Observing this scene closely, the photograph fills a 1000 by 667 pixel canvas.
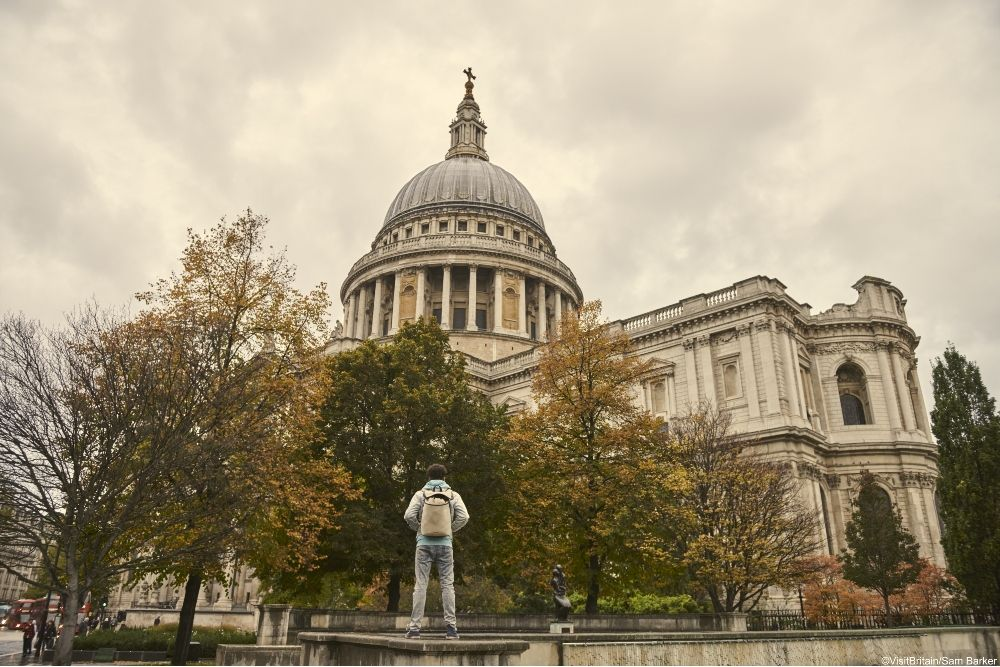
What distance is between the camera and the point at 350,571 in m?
22.5

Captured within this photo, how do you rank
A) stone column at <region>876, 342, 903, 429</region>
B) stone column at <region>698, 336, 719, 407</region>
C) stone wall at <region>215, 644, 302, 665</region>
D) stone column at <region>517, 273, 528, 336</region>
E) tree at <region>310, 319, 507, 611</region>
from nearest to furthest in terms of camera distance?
stone wall at <region>215, 644, 302, 665</region>
tree at <region>310, 319, 507, 611</region>
stone column at <region>698, 336, 719, 407</region>
stone column at <region>876, 342, 903, 429</region>
stone column at <region>517, 273, 528, 336</region>

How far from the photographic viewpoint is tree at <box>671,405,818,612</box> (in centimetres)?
2322

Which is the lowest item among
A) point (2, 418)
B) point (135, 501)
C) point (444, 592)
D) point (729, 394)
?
point (444, 592)

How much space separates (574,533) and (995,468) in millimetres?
12301

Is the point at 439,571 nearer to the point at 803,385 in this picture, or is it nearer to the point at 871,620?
the point at 871,620

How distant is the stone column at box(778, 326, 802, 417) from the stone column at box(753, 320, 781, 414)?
0.81m

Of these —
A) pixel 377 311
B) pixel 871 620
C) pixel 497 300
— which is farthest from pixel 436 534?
pixel 377 311

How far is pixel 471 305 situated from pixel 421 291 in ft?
16.1

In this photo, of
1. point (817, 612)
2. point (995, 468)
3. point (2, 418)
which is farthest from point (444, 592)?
→ point (817, 612)

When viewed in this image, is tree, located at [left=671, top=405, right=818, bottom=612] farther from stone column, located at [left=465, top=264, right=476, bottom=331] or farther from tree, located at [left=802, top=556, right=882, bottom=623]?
stone column, located at [left=465, top=264, right=476, bottom=331]

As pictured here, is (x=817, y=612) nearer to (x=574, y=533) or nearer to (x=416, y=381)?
(x=574, y=533)

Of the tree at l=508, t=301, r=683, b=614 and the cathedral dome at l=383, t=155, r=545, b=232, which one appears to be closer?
the tree at l=508, t=301, r=683, b=614

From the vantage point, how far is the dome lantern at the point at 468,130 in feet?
276

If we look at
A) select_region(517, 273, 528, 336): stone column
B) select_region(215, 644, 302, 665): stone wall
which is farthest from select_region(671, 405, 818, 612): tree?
select_region(517, 273, 528, 336): stone column
